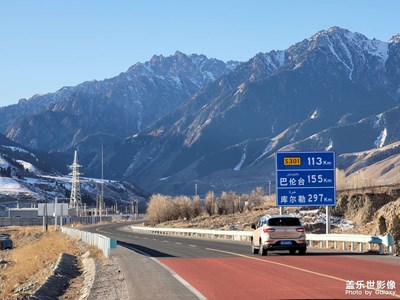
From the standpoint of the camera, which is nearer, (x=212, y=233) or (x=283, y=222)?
(x=283, y=222)

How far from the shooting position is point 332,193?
4781cm

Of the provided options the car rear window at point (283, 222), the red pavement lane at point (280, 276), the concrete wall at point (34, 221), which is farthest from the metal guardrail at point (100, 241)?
the concrete wall at point (34, 221)

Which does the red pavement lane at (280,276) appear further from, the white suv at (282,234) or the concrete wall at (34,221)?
the concrete wall at (34,221)

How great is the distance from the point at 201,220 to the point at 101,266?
86.4 metres

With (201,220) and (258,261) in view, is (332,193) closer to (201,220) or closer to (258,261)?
(258,261)

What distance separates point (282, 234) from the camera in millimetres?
34219

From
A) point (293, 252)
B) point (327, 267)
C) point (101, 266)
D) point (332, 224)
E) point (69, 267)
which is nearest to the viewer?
point (327, 267)

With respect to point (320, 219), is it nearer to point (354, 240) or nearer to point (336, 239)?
point (336, 239)

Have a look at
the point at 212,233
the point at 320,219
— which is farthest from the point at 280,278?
the point at 320,219

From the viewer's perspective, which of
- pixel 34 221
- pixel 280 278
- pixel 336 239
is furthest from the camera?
pixel 34 221

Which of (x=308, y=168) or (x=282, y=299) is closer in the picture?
(x=282, y=299)

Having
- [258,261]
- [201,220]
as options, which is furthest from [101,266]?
[201,220]

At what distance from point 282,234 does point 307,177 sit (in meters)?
14.1

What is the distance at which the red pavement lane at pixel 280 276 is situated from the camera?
59.8 feet
